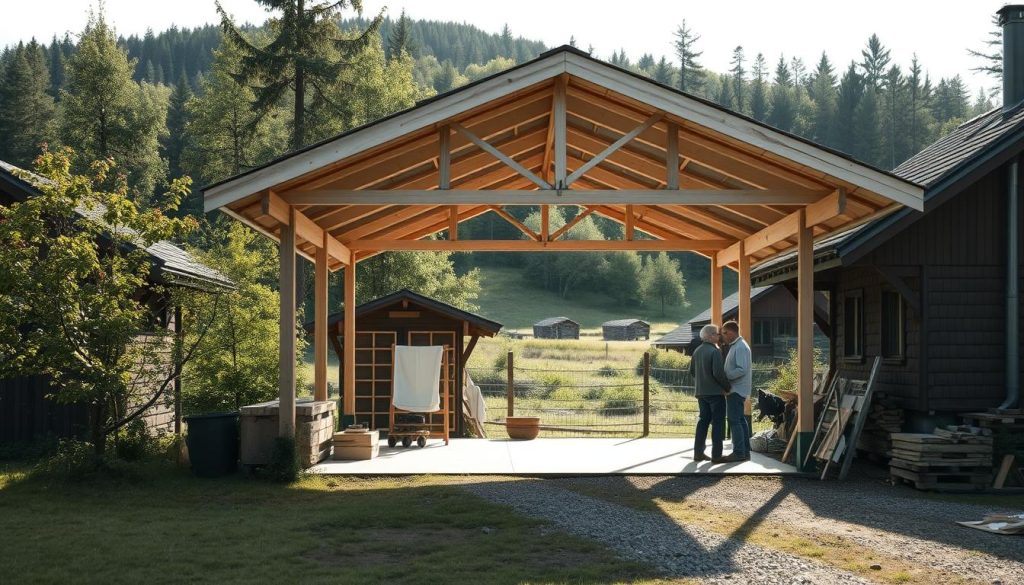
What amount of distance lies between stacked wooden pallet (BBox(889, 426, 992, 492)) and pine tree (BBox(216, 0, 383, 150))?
731 inches

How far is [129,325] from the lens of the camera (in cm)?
980

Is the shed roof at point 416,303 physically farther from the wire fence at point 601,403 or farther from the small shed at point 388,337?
the wire fence at point 601,403

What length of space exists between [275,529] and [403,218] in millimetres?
7007

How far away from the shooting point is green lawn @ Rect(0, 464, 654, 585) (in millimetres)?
6078

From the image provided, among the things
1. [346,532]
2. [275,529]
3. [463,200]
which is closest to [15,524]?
[275,529]

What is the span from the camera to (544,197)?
32.7 ft

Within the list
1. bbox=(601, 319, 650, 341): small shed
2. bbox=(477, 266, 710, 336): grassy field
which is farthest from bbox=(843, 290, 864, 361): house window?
bbox=(477, 266, 710, 336): grassy field

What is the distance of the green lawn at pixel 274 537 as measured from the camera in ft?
19.9

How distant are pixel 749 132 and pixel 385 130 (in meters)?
3.59

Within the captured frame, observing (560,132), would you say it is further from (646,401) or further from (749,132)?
(646,401)

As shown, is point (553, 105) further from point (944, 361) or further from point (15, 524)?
point (15, 524)

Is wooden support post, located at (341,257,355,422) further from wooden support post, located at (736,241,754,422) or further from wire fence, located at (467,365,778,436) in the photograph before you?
wooden support post, located at (736,241,754,422)

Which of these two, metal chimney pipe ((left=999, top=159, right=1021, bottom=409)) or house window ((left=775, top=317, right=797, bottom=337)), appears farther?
house window ((left=775, top=317, right=797, bottom=337))

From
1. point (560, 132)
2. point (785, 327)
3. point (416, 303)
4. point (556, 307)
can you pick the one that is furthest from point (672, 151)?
point (556, 307)
